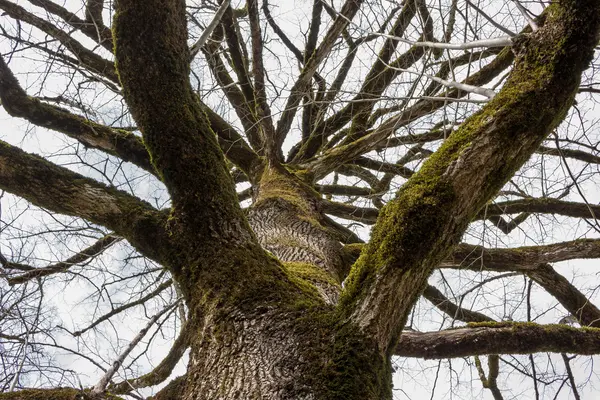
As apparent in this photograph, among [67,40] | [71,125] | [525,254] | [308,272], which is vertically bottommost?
[308,272]

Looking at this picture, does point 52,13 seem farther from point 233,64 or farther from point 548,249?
point 548,249

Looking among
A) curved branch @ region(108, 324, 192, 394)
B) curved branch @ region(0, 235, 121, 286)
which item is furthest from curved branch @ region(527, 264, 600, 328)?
curved branch @ region(0, 235, 121, 286)

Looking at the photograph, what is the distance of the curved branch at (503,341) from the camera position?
2.27m

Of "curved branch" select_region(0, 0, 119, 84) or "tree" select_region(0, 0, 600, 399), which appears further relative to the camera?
"curved branch" select_region(0, 0, 119, 84)

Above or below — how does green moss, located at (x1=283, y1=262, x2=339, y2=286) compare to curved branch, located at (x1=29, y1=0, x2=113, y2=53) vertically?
below

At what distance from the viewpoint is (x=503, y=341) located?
2256mm

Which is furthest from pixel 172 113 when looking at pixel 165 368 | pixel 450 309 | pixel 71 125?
pixel 450 309

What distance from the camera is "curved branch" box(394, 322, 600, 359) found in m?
2.27

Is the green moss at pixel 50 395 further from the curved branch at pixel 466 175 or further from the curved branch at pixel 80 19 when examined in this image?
the curved branch at pixel 80 19

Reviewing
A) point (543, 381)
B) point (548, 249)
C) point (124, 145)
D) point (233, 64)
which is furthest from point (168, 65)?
point (543, 381)

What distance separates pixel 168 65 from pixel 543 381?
3123mm

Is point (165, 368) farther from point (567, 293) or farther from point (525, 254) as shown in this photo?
point (567, 293)

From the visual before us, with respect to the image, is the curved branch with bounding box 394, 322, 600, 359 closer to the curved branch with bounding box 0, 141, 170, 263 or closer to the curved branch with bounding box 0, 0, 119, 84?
the curved branch with bounding box 0, 141, 170, 263

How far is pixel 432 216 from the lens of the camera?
1328 millimetres
